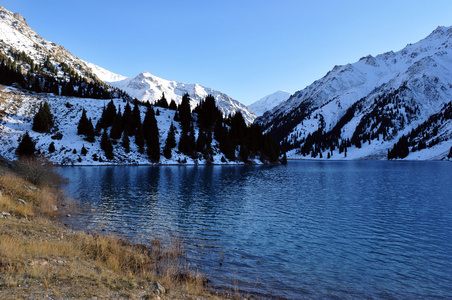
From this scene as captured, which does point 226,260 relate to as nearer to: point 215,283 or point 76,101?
point 215,283

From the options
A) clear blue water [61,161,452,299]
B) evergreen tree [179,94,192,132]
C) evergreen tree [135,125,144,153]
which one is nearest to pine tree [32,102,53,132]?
evergreen tree [135,125,144,153]

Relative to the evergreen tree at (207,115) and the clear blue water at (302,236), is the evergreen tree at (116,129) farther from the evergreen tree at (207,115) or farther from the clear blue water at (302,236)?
the clear blue water at (302,236)

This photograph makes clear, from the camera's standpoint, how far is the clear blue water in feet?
46.2

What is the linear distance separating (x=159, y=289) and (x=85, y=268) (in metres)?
3.45

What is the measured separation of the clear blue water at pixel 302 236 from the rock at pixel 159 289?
11.0ft

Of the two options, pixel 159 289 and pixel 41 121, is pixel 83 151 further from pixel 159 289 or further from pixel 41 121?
pixel 159 289

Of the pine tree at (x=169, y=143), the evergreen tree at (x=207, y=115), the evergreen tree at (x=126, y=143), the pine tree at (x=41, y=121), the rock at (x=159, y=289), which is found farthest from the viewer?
the evergreen tree at (x=207, y=115)

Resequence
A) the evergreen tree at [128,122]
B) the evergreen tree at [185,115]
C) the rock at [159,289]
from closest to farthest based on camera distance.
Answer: the rock at [159,289] → the evergreen tree at [128,122] → the evergreen tree at [185,115]

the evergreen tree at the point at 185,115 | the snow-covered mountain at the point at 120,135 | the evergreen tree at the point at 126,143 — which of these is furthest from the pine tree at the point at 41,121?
the evergreen tree at the point at 185,115

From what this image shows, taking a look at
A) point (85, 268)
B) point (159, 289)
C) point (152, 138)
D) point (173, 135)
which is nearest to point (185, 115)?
point (173, 135)

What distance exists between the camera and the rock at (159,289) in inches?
411

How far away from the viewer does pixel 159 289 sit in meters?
10.7

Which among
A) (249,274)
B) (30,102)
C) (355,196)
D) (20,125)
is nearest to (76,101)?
(30,102)

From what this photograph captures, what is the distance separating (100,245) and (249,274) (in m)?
8.83
